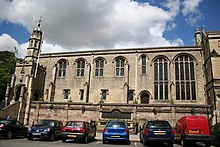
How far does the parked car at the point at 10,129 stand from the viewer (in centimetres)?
1316

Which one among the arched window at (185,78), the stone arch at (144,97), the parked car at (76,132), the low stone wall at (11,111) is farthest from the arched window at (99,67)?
the parked car at (76,132)

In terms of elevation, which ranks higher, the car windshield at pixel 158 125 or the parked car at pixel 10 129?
the car windshield at pixel 158 125

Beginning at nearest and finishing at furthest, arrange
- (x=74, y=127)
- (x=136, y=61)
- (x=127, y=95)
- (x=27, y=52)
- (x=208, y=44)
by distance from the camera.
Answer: (x=74, y=127) < (x=208, y=44) < (x=127, y=95) < (x=136, y=61) < (x=27, y=52)

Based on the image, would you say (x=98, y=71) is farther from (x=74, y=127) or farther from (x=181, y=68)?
(x=74, y=127)

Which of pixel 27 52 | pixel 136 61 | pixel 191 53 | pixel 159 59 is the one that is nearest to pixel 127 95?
pixel 136 61

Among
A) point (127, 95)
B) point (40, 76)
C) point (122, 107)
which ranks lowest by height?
point (122, 107)

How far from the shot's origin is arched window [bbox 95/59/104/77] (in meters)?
32.3

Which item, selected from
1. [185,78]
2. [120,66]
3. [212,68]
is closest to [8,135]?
[120,66]

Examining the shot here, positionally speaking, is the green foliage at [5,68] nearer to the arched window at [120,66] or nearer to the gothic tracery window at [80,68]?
the gothic tracery window at [80,68]

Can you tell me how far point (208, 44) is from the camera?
2552cm

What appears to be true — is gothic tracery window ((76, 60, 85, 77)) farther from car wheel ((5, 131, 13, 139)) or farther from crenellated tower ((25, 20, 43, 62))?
car wheel ((5, 131, 13, 139))

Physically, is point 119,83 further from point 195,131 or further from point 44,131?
point 195,131

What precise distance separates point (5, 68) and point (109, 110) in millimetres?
26242

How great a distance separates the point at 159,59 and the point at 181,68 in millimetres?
3592
